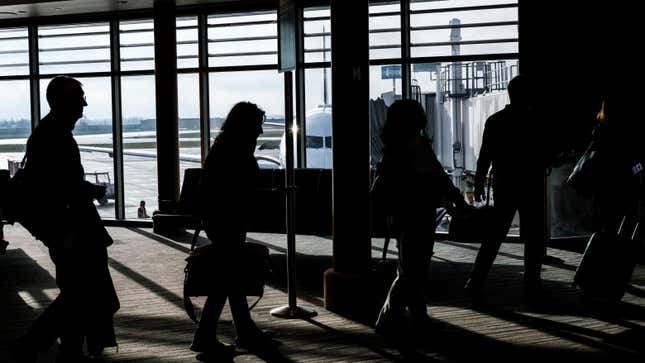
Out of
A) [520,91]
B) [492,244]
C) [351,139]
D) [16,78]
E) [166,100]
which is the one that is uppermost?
[16,78]

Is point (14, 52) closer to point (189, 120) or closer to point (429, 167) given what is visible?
point (189, 120)

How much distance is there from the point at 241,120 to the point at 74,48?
984cm

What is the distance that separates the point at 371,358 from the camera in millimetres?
5328

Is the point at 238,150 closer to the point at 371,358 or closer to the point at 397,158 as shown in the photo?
the point at 397,158

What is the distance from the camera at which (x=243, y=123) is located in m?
5.20

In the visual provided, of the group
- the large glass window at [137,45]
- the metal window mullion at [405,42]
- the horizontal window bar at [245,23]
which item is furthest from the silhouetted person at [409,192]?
the large glass window at [137,45]

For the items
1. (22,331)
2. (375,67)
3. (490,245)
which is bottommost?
(22,331)

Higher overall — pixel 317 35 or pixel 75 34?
pixel 75 34

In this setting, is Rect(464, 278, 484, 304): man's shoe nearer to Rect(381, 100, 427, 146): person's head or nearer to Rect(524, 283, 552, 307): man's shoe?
Rect(524, 283, 552, 307): man's shoe

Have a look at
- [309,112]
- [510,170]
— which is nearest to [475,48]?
[309,112]

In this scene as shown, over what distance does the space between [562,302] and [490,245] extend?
739 mm

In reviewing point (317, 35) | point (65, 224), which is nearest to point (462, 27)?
point (317, 35)

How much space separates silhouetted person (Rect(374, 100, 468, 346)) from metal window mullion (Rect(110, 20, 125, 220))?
30.4 feet

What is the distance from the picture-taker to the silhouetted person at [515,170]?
261 inches
